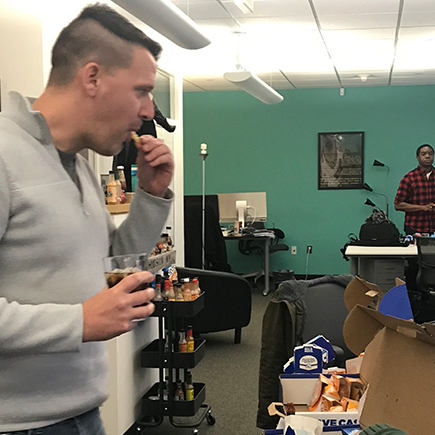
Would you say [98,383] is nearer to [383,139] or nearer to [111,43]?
[111,43]

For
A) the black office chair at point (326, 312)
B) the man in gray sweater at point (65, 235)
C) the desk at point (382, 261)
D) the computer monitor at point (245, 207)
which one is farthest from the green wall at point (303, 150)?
the man in gray sweater at point (65, 235)

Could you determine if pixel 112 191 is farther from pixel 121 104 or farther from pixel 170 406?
pixel 121 104

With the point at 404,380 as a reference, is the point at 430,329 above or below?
above

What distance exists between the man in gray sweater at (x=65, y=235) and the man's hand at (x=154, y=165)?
116 millimetres

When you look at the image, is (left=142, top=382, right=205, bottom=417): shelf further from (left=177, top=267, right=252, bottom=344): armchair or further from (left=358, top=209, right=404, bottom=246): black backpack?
(left=358, top=209, right=404, bottom=246): black backpack

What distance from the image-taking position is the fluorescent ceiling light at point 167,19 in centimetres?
255

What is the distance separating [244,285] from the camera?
17.8 ft

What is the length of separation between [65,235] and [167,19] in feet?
6.22

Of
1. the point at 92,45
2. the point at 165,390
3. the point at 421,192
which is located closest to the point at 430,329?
the point at 92,45

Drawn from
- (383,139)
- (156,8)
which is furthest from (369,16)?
(383,139)

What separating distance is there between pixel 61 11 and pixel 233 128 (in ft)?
20.3

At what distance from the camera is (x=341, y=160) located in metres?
8.76

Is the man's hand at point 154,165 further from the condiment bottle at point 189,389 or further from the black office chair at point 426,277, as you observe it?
the black office chair at point 426,277

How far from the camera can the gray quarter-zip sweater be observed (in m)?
0.95
